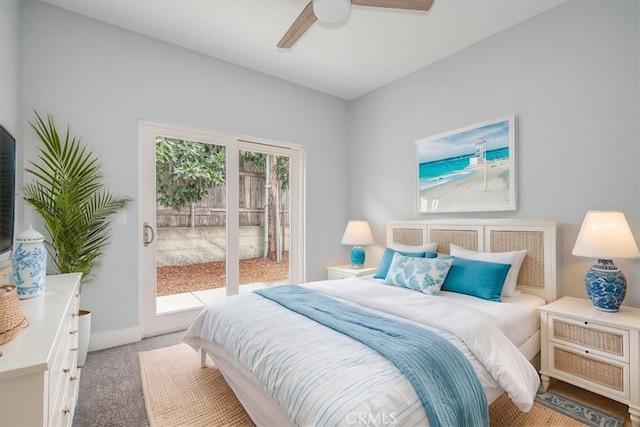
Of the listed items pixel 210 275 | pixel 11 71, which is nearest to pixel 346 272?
pixel 210 275

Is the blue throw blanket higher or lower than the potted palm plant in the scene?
lower

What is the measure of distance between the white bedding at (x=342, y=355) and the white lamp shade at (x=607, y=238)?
1.88 ft

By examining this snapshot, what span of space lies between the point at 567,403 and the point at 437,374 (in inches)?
54.8

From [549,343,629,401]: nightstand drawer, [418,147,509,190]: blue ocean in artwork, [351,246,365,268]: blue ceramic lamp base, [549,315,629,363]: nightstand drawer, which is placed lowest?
[549,343,629,401]: nightstand drawer

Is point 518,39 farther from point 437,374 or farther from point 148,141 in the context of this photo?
point 148,141

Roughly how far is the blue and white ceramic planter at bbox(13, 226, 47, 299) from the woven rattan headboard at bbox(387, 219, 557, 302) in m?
3.15

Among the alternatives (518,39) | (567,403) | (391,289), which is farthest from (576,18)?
(567,403)

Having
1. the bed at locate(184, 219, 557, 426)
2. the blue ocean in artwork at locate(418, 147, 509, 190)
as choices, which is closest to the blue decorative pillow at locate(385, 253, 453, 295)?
the bed at locate(184, 219, 557, 426)

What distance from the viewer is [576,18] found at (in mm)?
2342

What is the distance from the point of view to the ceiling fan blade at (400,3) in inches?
72.4

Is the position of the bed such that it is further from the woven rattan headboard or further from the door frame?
the door frame

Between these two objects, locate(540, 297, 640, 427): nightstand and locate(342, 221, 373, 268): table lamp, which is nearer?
locate(540, 297, 640, 427): nightstand

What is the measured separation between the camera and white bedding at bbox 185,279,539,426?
44.4 inches

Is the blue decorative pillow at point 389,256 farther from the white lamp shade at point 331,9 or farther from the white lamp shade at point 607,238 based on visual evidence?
the white lamp shade at point 331,9
